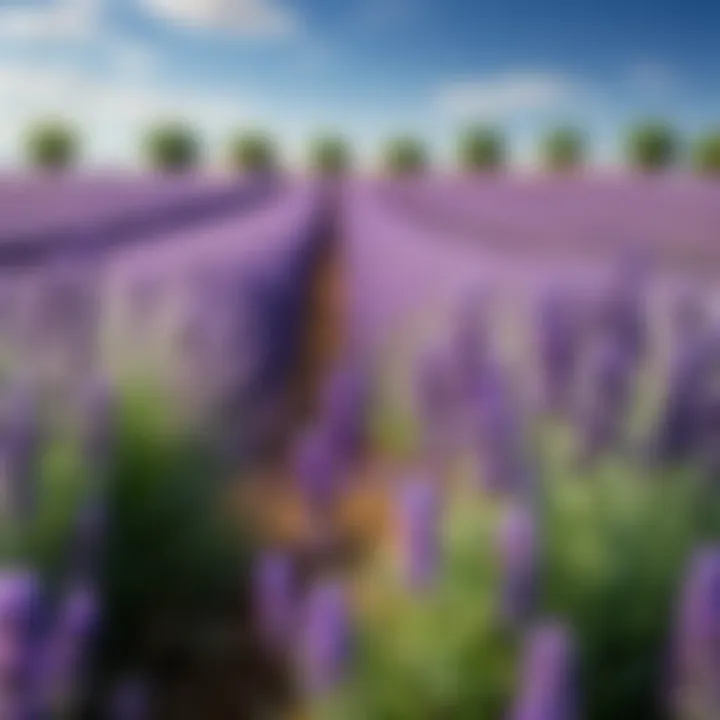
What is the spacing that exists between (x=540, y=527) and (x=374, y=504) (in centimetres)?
47

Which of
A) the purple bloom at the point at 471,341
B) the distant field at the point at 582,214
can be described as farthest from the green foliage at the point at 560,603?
the distant field at the point at 582,214

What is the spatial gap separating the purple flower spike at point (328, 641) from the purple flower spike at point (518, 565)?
0.10m

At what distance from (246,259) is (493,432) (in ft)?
4.83

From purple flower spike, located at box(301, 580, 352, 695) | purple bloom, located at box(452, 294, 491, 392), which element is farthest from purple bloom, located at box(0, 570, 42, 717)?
purple bloom, located at box(452, 294, 491, 392)

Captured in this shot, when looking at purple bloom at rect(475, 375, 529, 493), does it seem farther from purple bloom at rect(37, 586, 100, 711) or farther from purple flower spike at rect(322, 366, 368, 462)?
purple bloom at rect(37, 586, 100, 711)

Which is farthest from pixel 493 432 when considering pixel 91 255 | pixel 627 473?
pixel 91 255

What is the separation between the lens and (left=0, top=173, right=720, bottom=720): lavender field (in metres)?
0.89

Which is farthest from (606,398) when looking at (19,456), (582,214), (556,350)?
(582,214)

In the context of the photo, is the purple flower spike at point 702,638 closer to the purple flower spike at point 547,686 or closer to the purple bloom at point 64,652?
the purple flower spike at point 547,686

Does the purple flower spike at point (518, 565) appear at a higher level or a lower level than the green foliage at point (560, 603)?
higher

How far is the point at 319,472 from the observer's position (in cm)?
105

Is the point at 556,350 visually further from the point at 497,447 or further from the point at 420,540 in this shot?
the point at 420,540

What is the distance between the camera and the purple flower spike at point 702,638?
2.43 feet

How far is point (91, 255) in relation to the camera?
1.84m
